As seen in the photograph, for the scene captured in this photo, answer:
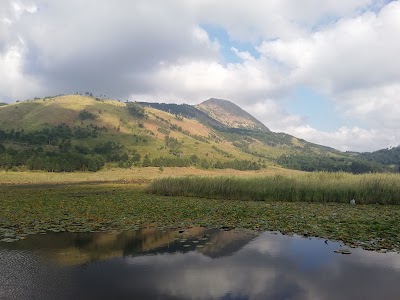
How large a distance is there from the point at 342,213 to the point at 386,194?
10.9 m

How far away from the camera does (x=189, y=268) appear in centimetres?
1496

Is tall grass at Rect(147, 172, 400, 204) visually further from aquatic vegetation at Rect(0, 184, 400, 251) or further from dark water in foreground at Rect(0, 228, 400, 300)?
dark water in foreground at Rect(0, 228, 400, 300)

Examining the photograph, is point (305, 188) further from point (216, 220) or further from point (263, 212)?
point (216, 220)

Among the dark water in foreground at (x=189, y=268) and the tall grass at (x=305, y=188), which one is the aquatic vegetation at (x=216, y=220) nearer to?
the dark water in foreground at (x=189, y=268)

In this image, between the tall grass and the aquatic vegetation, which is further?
the tall grass

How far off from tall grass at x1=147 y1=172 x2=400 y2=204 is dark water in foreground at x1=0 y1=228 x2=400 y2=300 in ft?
58.3

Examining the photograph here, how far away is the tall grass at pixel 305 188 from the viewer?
35062 millimetres

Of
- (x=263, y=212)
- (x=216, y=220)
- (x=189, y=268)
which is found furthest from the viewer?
(x=263, y=212)

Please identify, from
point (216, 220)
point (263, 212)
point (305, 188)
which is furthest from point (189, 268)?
point (305, 188)

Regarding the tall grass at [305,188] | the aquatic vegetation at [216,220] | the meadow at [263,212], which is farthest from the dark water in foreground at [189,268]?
the tall grass at [305,188]

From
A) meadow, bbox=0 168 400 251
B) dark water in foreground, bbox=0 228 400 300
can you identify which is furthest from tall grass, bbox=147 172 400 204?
dark water in foreground, bbox=0 228 400 300

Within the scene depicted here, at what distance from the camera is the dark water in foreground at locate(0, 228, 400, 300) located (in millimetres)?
12281

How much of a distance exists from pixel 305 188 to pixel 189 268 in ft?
84.2

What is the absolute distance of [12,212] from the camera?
29.5 metres
